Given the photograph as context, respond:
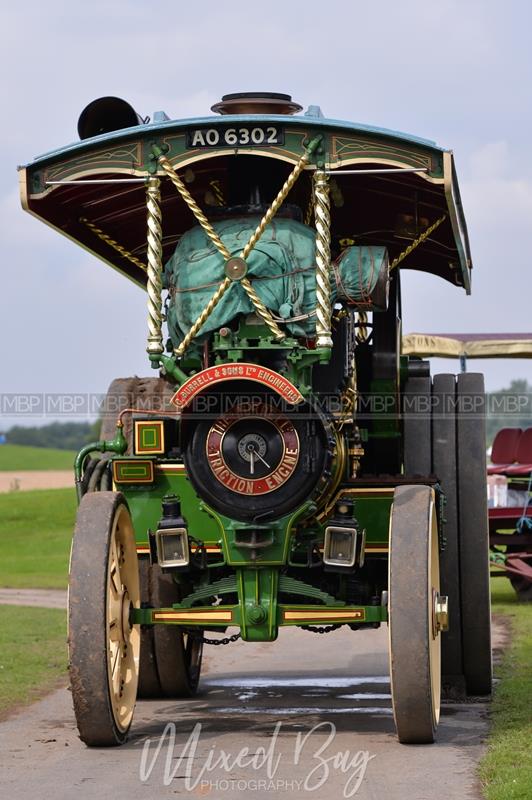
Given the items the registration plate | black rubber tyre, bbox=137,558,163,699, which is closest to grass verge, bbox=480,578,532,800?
black rubber tyre, bbox=137,558,163,699

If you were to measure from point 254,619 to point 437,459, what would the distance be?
2043 millimetres

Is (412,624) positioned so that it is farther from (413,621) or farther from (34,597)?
(34,597)

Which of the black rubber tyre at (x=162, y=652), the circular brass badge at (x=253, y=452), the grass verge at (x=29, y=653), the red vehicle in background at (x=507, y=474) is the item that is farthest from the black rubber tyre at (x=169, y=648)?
the red vehicle in background at (x=507, y=474)

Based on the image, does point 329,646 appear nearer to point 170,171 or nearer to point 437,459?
point 437,459

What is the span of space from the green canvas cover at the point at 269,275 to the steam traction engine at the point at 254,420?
0.01m

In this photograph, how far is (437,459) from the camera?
8.87 m

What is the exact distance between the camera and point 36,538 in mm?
25172

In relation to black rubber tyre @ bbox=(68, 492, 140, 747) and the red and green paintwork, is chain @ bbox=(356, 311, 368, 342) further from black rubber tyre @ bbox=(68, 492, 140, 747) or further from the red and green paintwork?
black rubber tyre @ bbox=(68, 492, 140, 747)

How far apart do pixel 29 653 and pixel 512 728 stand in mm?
4904

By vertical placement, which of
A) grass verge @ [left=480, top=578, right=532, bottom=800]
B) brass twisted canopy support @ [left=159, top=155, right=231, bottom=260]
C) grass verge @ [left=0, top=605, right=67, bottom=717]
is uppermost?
brass twisted canopy support @ [left=159, top=155, right=231, bottom=260]

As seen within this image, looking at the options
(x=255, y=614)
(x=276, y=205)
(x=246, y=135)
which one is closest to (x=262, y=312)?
(x=276, y=205)

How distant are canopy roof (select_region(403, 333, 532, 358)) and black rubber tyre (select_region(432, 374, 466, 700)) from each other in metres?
8.24

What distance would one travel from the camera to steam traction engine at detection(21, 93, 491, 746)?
699 cm

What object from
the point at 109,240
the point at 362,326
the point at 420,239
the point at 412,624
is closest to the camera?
the point at 412,624
